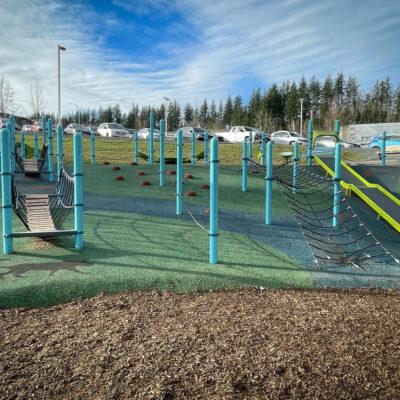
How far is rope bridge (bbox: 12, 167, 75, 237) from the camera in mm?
5641

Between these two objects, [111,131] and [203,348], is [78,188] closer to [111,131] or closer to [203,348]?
[203,348]

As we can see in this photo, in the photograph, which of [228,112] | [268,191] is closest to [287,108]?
[228,112]

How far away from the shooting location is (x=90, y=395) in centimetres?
255

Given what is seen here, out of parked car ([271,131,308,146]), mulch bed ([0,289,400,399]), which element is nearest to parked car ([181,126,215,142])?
parked car ([271,131,308,146])

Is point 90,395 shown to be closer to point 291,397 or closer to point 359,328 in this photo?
point 291,397

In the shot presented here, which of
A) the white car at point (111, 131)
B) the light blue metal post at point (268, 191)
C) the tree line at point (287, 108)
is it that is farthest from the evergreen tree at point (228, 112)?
the light blue metal post at point (268, 191)

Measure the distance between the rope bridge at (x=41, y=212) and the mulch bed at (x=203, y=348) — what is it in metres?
1.77

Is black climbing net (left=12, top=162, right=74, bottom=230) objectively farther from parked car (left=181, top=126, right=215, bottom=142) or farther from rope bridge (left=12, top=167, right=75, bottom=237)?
parked car (left=181, top=126, right=215, bottom=142)

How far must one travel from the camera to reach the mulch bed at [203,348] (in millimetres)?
2637

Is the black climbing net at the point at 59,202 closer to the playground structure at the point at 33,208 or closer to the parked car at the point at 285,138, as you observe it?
the playground structure at the point at 33,208

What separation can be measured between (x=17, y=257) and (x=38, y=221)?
1.01 metres

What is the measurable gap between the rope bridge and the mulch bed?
177cm

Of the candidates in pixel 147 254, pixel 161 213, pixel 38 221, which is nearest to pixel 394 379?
pixel 147 254

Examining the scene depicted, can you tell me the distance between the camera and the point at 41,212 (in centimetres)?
657
